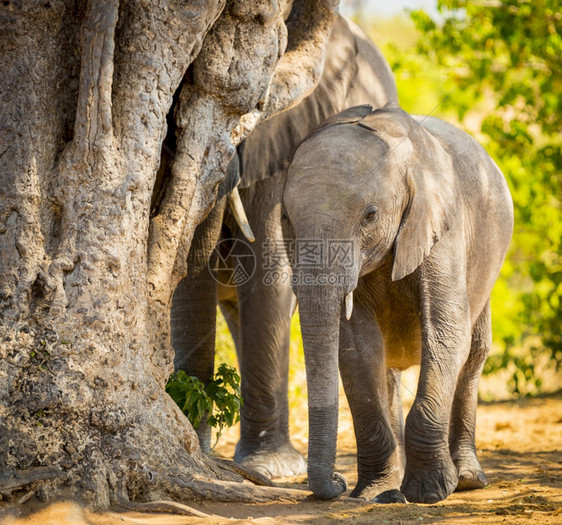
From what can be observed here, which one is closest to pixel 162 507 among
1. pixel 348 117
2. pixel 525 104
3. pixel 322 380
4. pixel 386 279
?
pixel 322 380

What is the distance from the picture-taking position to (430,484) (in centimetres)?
429

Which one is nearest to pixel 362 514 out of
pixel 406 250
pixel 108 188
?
pixel 406 250

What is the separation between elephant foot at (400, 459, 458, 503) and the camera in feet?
14.0

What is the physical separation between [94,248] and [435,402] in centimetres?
174

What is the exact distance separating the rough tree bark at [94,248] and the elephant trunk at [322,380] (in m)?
0.27

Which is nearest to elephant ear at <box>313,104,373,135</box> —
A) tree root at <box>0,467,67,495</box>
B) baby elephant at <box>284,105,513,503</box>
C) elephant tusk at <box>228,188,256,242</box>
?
baby elephant at <box>284,105,513,503</box>

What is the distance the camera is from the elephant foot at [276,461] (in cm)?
573

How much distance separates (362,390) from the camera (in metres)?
4.60

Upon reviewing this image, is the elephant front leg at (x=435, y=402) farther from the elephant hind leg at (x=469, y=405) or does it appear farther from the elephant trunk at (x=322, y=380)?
the elephant hind leg at (x=469, y=405)

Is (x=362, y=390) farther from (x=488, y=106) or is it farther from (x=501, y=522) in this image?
(x=488, y=106)

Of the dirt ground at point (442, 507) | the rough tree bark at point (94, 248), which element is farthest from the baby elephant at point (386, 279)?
the rough tree bark at point (94, 248)

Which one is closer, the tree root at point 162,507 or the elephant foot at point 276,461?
the tree root at point 162,507

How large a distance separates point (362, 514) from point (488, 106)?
31.9 meters

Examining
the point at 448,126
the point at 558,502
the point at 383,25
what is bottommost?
the point at 558,502
